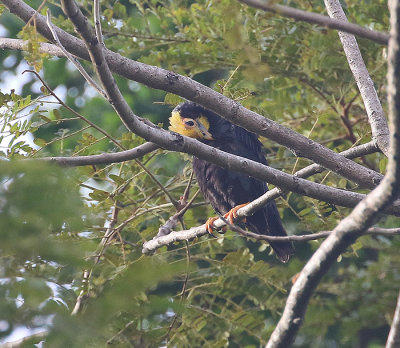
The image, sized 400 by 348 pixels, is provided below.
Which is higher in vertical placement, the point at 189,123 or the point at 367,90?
the point at 367,90

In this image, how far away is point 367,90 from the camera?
2.87 m

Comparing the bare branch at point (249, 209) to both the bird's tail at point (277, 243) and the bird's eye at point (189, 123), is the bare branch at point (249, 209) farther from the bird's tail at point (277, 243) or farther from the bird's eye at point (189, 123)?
the bird's eye at point (189, 123)

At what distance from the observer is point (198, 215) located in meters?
4.27

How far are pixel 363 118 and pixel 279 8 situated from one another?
9.68ft

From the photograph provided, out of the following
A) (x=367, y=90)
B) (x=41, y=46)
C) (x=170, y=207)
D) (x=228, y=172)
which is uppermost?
(x=367, y=90)

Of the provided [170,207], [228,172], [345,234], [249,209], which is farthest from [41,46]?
[228,172]

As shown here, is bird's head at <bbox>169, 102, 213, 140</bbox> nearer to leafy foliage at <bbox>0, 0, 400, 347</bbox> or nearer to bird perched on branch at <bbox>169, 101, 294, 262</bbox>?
bird perched on branch at <bbox>169, 101, 294, 262</bbox>

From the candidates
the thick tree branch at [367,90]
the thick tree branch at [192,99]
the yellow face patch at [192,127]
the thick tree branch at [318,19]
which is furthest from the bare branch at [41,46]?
the yellow face patch at [192,127]

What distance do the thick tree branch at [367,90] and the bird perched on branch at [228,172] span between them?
1088 mm

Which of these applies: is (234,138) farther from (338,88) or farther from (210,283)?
(210,283)

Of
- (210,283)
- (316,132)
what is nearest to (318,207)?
(210,283)

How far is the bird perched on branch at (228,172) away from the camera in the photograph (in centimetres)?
387

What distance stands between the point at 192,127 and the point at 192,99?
1.66 meters

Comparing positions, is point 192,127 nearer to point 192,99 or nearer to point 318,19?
point 192,99
